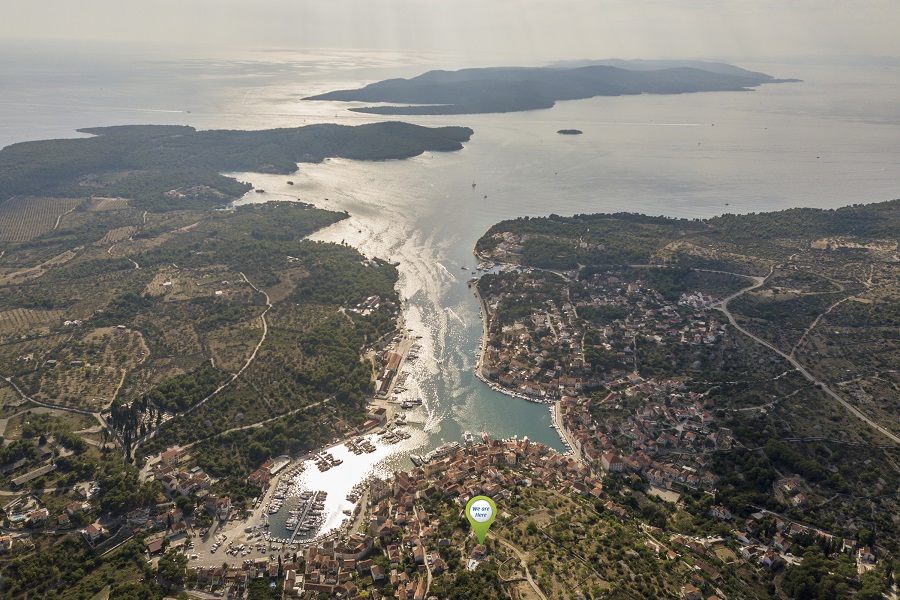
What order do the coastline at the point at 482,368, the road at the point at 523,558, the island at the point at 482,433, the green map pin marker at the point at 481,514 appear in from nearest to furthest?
the road at the point at 523,558
the island at the point at 482,433
the green map pin marker at the point at 481,514
the coastline at the point at 482,368

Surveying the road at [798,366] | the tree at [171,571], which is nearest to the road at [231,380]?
the tree at [171,571]

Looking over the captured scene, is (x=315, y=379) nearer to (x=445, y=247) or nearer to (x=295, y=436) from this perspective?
(x=295, y=436)

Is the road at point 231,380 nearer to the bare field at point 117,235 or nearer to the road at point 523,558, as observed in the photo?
the road at point 523,558

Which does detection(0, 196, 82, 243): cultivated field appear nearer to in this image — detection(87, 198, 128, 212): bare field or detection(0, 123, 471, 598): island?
detection(0, 123, 471, 598): island

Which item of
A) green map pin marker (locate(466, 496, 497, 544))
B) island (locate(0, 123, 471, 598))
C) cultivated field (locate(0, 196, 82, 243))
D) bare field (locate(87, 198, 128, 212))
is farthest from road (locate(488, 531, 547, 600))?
bare field (locate(87, 198, 128, 212))

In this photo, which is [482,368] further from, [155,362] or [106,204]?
[106,204]

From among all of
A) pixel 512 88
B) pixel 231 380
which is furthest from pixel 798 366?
pixel 512 88
